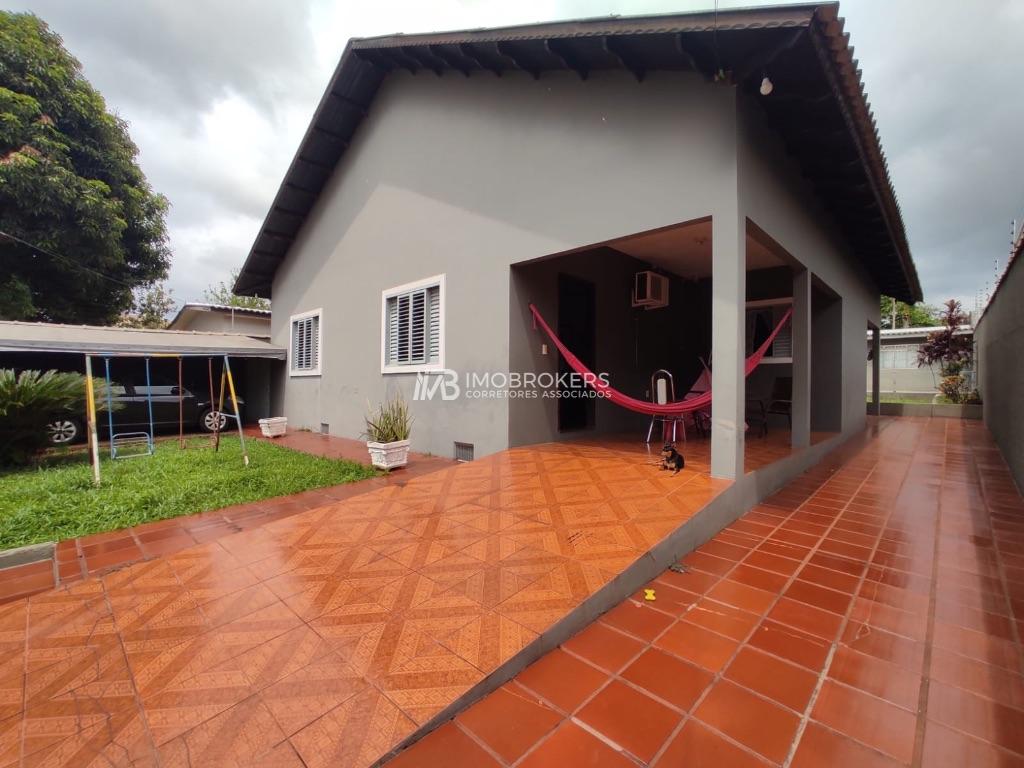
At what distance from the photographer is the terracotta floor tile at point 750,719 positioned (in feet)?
4.09

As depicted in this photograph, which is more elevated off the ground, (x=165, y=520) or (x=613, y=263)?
(x=613, y=263)

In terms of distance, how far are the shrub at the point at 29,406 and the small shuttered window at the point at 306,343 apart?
3304 mm

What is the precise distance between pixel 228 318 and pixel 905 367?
69.9 feet

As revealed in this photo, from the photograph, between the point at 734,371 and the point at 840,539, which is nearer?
the point at 840,539

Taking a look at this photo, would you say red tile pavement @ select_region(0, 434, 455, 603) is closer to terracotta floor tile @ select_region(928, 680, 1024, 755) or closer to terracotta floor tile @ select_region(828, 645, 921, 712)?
terracotta floor tile @ select_region(828, 645, 921, 712)

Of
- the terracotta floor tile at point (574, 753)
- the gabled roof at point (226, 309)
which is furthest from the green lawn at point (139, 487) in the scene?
the gabled roof at point (226, 309)

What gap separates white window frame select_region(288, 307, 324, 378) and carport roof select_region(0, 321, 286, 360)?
33 cm

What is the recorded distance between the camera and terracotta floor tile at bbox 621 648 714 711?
1.45 meters

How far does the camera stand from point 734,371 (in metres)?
3.21

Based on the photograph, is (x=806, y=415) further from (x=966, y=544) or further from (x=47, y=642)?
(x=47, y=642)

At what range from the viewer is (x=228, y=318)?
39.5ft

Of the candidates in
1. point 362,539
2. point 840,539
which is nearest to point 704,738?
point 362,539

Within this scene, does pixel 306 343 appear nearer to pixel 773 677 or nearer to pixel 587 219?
pixel 587 219

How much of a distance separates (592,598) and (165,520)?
3219 millimetres
